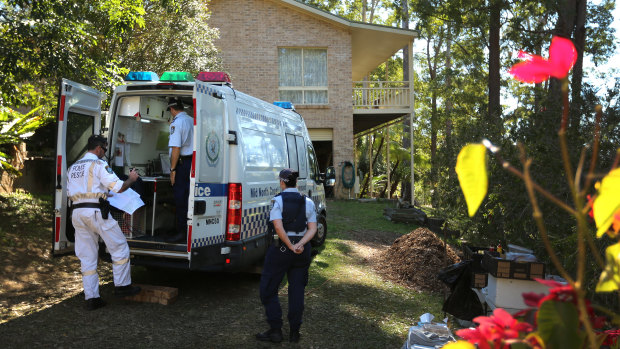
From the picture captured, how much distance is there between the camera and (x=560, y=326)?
114 cm

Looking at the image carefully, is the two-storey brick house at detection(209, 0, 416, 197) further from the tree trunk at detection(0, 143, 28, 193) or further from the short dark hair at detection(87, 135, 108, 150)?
the short dark hair at detection(87, 135, 108, 150)

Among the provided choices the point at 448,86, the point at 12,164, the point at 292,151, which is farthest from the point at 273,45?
the point at 292,151

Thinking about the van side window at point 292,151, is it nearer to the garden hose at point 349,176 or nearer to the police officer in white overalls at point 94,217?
the police officer in white overalls at point 94,217

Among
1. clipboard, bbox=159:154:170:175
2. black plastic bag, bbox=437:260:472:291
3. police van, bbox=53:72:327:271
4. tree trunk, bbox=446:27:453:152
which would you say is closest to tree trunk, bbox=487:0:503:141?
tree trunk, bbox=446:27:453:152

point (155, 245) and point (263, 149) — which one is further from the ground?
point (263, 149)

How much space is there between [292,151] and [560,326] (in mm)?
7066

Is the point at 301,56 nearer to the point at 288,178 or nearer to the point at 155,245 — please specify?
the point at 155,245

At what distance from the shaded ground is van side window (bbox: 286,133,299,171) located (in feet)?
5.65

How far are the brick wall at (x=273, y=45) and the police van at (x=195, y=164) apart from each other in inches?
450

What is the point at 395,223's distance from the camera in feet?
47.0

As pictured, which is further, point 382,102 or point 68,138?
point 382,102

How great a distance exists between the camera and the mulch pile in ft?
25.0

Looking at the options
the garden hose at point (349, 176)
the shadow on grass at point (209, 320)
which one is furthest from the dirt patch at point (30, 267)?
the garden hose at point (349, 176)

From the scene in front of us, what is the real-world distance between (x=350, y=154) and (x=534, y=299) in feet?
57.8
